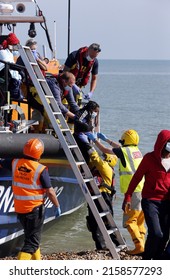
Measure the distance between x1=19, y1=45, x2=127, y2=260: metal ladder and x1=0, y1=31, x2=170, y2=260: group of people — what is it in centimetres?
19

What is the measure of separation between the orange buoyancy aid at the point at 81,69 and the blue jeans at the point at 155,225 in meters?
3.23

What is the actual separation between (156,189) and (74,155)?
51.8 inches

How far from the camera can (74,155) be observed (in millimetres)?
9539

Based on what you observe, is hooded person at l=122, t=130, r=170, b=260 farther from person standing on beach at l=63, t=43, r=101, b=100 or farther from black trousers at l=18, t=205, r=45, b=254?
person standing on beach at l=63, t=43, r=101, b=100

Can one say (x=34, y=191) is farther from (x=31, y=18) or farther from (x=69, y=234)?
(x=31, y=18)

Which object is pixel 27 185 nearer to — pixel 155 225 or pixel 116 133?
pixel 155 225

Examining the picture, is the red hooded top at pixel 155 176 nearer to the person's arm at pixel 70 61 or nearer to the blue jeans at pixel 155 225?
the blue jeans at pixel 155 225

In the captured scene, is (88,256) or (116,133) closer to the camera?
(88,256)

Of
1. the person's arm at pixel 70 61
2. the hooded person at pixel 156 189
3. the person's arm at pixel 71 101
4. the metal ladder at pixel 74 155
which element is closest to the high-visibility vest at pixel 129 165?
the metal ladder at pixel 74 155

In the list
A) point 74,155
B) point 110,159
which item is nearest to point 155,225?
point 74,155

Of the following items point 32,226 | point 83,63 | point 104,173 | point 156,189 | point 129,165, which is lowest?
point 104,173

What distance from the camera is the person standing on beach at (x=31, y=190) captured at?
830 centimetres

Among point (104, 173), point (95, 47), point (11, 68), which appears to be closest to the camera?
point (104, 173)

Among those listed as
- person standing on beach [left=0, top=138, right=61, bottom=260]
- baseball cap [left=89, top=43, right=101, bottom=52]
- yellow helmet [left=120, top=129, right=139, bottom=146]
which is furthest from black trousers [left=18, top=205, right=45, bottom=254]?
baseball cap [left=89, top=43, right=101, bottom=52]
